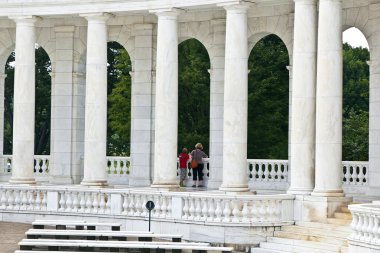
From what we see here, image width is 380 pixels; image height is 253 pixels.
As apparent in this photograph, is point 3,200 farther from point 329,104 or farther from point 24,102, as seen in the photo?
point 329,104

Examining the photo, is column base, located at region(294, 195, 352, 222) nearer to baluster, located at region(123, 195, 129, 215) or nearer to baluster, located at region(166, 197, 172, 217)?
baluster, located at region(166, 197, 172, 217)

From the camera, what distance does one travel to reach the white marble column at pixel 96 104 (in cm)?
10719

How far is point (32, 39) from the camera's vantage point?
4373 inches

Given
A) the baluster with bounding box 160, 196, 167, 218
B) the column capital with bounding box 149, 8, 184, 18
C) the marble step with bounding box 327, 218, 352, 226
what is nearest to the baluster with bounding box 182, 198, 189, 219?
the baluster with bounding box 160, 196, 167, 218

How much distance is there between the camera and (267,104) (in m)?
169

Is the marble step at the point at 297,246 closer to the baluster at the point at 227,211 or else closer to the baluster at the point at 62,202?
the baluster at the point at 227,211

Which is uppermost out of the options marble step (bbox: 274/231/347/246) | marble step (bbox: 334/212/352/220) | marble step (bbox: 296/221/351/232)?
marble step (bbox: 334/212/352/220)

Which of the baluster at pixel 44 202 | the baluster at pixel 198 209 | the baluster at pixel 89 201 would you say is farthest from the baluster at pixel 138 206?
the baluster at pixel 44 202

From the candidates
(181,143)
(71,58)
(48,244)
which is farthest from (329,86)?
(181,143)

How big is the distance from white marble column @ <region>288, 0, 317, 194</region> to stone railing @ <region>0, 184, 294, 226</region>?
2.72 meters

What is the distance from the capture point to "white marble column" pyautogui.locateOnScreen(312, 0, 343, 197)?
285ft

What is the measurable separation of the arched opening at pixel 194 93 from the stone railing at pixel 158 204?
69116 millimetres

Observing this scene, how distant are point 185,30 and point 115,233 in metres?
41.7

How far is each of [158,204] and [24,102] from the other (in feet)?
84.8
